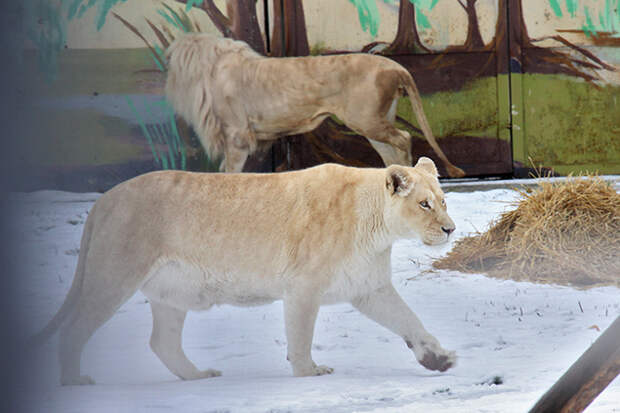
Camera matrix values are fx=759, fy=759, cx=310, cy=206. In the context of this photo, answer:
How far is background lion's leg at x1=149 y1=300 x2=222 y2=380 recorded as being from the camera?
268 cm

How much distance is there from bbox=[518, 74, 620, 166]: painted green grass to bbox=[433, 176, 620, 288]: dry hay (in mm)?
2741

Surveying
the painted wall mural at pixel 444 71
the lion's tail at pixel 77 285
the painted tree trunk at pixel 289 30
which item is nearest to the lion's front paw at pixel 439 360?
the lion's tail at pixel 77 285

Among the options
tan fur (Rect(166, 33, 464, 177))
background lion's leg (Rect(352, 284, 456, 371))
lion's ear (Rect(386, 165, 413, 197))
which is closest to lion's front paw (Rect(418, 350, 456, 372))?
background lion's leg (Rect(352, 284, 456, 371))

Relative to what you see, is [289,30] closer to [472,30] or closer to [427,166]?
[472,30]

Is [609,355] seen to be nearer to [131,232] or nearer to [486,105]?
[131,232]

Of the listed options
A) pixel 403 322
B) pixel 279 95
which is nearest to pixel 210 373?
pixel 403 322

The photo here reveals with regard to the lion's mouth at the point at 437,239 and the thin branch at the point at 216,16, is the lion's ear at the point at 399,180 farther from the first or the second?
the thin branch at the point at 216,16

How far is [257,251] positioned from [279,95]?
150 inches

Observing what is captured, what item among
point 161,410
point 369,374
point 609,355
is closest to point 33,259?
point 609,355

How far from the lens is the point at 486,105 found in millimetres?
7184

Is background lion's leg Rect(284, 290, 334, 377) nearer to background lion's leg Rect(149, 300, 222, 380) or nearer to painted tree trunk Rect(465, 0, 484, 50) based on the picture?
background lion's leg Rect(149, 300, 222, 380)

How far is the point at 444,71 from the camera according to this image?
281 inches

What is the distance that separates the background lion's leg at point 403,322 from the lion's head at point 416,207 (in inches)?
9.7

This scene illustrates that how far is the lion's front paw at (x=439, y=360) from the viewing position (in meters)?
2.66
